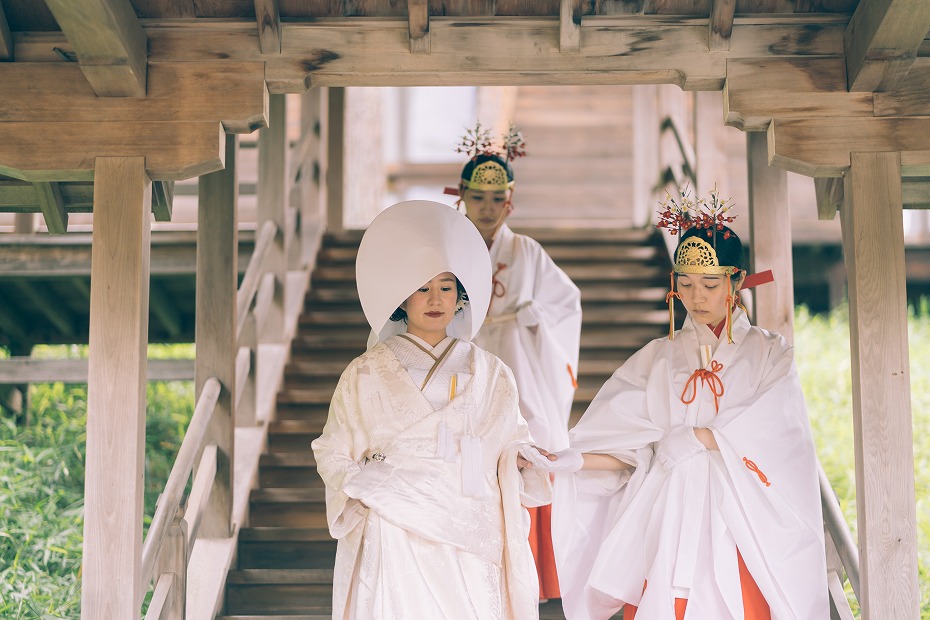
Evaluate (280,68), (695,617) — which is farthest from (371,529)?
(280,68)

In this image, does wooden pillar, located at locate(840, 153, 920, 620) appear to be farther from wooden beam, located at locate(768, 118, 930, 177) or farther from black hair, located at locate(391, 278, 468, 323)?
black hair, located at locate(391, 278, 468, 323)

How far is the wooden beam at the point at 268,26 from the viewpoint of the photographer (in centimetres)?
401

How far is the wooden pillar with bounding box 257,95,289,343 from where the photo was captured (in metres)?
6.57

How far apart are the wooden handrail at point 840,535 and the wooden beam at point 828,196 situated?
3.38 ft

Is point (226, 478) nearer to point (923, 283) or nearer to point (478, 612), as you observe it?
point (478, 612)

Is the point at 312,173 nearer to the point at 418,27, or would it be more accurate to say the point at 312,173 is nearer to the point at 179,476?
the point at 179,476

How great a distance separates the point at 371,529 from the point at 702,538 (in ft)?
3.60

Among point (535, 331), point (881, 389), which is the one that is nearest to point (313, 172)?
point (535, 331)

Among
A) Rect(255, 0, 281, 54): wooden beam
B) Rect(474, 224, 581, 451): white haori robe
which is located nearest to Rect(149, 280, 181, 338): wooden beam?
Rect(474, 224, 581, 451): white haori robe

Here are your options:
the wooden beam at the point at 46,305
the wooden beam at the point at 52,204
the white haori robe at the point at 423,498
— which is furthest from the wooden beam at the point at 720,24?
the wooden beam at the point at 46,305

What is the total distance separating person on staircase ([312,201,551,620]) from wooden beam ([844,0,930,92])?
1414mm

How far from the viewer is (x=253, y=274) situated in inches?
235

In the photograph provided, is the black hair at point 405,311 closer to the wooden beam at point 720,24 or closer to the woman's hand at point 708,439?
the woman's hand at point 708,439

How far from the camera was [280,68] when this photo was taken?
13.3 ft
